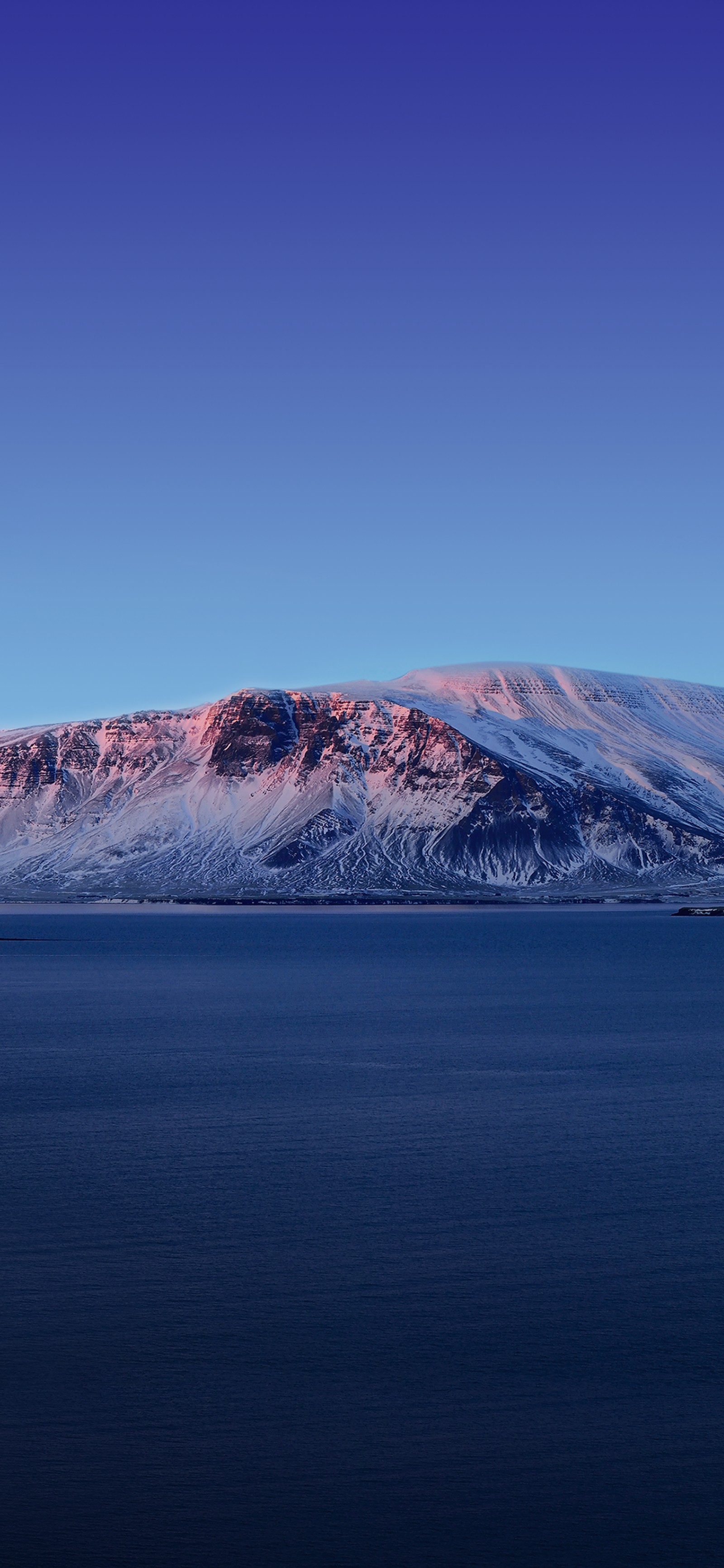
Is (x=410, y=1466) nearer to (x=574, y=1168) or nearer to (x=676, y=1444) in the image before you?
(x=676, y=1444)

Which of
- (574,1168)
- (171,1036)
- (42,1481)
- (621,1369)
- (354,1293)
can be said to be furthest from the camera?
(171,1036)

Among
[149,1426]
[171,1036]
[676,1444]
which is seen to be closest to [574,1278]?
[676,1444]

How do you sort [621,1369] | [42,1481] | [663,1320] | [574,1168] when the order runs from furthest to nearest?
[574,1168] < [663,1320] < [621,1369] < [42,1481]

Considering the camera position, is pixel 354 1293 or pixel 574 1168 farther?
pixel 574 1168

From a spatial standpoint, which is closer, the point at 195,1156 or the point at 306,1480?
the point at 306,1480

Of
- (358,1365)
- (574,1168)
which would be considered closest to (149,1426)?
(358,1365)

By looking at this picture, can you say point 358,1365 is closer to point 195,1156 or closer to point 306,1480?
point 306,1480
